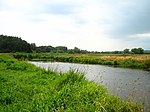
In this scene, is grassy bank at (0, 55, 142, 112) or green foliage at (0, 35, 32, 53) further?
green foliage at (0, 35, 32, 53)

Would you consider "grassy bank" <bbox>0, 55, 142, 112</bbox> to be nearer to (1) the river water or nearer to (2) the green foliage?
(1) the river water

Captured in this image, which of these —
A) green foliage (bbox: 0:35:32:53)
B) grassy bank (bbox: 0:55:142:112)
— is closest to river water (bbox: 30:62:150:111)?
grassy bank (bbox: 0:55:142:112)

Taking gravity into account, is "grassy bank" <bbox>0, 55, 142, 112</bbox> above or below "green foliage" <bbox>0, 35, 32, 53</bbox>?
below

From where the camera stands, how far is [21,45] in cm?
9550

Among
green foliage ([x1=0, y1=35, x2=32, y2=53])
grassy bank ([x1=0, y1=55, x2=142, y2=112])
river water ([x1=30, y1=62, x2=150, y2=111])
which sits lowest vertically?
river water ([x1=30, y1=62, x2=150, y2=111])

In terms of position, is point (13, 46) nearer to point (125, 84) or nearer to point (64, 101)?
point (125, 84)

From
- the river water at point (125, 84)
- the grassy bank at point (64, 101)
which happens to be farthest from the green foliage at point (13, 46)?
the grassy bank at point (64, 101)

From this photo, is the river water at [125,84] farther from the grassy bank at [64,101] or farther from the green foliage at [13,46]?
the green foliage at [13,46]

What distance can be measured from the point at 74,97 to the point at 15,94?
2.11m

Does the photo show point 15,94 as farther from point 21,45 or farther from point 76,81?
point 21,45

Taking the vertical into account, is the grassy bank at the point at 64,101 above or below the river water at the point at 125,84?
above

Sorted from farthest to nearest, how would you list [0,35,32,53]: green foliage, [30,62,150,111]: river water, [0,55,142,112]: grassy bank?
[0,35,32,53]: green foliage
[30,62,150,111]: river water
[0,55,142,112]: grassy bank

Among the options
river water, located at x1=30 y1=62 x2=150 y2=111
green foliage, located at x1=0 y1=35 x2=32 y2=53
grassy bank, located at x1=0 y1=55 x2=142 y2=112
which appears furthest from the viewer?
green foliage, located at x1=0 y1=35 x2=32 y2=53

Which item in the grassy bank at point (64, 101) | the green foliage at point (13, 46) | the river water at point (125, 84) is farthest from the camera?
the green foliage at point (13, 46)
